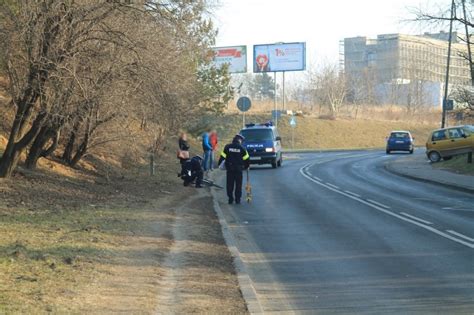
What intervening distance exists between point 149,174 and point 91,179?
4.06 m

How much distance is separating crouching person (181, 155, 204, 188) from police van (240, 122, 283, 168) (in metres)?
11.3

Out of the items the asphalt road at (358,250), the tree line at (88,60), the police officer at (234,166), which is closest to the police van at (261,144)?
the asphalt road at (358,250)

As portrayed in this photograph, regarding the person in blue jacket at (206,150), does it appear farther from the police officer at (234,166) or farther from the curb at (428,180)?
the police officer at (234,166)

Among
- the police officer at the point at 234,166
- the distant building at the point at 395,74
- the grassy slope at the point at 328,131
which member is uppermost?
the distant building at the point at 395,74

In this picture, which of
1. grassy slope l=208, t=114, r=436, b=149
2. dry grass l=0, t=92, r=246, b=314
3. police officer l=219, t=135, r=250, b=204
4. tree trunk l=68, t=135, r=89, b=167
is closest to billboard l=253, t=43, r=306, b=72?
grassy slope l=208, t=114, r=436, b=149

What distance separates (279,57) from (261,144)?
35.6 m

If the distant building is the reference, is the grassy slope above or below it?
below

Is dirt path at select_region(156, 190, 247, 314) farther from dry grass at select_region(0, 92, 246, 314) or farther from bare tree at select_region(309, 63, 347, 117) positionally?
bare tree at select_region(309, 63, 347, 117)

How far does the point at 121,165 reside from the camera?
74.7 ft

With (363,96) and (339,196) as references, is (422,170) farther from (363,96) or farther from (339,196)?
(363,96)

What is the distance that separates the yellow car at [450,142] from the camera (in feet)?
105

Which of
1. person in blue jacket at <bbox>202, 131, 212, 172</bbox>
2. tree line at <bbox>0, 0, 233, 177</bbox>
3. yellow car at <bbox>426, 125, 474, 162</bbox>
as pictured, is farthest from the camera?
yellow car at <bbox>426, 125, 474, 162</bbox>

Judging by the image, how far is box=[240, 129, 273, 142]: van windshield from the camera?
31.2m

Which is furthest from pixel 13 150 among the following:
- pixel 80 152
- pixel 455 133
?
pixel 455 133
